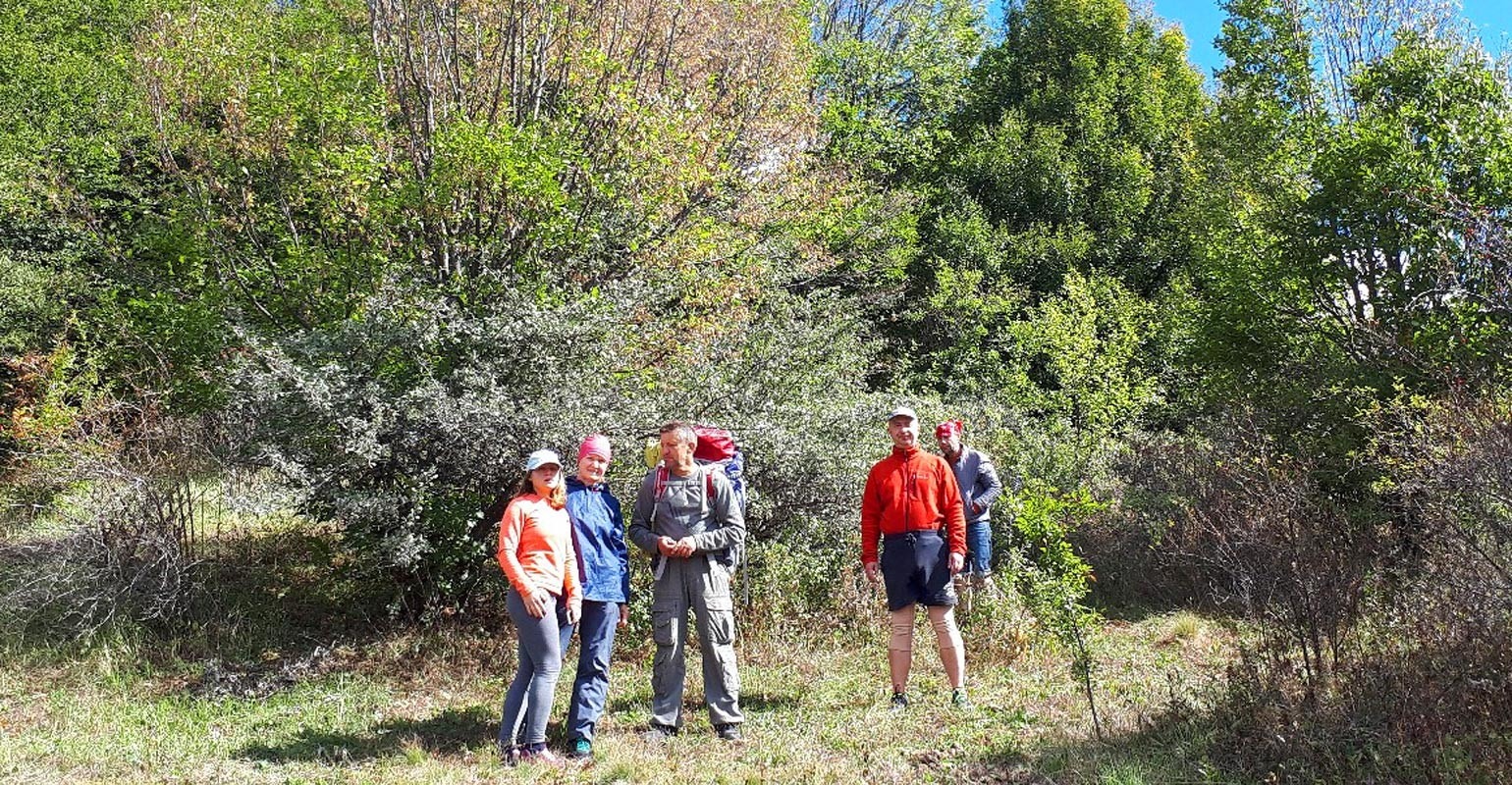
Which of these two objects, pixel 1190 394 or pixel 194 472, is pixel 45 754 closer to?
pixel 194 472

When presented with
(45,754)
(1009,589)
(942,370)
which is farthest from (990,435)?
(45,754)

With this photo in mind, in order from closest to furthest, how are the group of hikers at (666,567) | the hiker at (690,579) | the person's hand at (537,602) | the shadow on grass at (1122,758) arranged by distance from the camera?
1. the shadow on grass at (1122,758)
2. the person's hand at (537,602)
3. the group of hikers at (666,567)
4. the hiker at (690,579)

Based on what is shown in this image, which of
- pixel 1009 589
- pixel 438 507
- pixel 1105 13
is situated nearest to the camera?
pixel 438 507

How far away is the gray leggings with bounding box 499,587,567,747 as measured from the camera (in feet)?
16.7

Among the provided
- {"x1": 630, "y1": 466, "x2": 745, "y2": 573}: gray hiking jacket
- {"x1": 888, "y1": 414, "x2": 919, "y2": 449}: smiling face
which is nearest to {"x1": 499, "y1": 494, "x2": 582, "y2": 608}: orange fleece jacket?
{"x1": 630, "y1": 466, "x2": 745, "y2": 573}: gray hiking jacket

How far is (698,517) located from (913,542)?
124 cm

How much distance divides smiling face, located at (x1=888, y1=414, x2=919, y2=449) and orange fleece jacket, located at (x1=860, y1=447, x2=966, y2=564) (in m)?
0.05

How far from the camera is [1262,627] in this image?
534cm

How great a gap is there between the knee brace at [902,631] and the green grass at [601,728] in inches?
15.3

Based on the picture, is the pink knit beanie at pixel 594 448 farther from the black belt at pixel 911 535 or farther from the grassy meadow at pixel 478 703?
the black belt at pixel 911 535

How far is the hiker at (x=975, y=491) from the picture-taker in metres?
7.48

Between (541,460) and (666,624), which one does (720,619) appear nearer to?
(666,624)

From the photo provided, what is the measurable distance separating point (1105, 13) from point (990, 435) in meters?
15.4

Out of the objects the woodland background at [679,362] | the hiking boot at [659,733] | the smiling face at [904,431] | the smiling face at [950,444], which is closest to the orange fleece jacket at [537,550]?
the hiking boot at [659,733]
